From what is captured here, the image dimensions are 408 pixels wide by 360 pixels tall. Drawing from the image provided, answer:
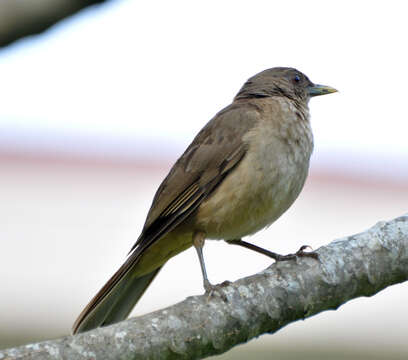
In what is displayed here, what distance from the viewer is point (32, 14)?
349 centimetres

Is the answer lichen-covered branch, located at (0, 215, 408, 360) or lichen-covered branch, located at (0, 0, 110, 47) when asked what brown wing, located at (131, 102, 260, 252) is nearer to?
lichen-covered branch, located at (0, 215, 408, 360)

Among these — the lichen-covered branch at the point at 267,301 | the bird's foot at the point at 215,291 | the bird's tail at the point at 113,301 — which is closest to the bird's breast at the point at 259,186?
the bird's tail at the point at 113,301

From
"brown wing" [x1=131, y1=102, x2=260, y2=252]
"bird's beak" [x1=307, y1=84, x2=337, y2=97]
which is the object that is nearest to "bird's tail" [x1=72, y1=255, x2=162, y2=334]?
"brown wing" [x1=131, y1=102, x2=260, y2=252]

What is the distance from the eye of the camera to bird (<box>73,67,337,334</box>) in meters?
5.05

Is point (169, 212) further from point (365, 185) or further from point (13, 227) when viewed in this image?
point (365, 185)

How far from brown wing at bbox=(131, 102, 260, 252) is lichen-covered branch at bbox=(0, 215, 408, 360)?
1007 mm

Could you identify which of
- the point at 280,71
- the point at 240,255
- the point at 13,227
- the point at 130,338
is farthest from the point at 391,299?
the point at 130,338

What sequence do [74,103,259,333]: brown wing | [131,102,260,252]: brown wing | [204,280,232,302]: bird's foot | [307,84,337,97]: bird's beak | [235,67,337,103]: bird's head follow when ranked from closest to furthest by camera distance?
[204,280,232,302]: bird's foot
[74,103,259,333]: brown wing
[131,102,260,252]: brown wing
[235,67,337,103]: bird's head
[307,84,337,97]: bird's beak

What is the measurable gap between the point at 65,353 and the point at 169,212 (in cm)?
184

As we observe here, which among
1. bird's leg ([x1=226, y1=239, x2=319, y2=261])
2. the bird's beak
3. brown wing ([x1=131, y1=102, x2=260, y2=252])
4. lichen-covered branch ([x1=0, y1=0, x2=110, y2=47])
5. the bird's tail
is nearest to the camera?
lichen-covered branch ([x1=0, y1=0, x2=110, y2=47])

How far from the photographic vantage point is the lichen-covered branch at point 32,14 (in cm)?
345

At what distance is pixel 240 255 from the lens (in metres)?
6.75

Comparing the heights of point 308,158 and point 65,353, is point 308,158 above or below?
above

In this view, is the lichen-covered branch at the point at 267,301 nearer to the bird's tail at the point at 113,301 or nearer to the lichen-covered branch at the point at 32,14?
the bird's tail at the point at 113,301
